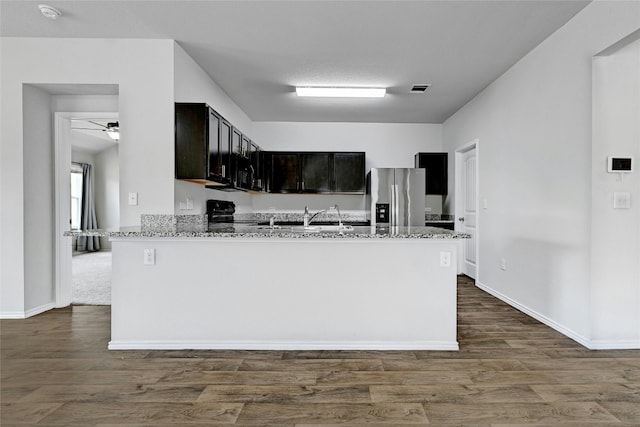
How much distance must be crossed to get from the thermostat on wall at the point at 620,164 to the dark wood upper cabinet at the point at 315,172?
146 inches

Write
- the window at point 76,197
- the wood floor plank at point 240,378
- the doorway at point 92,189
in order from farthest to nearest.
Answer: the window at point 76,197, the doorway at point 92,189, the wood floor plank at point 240,378

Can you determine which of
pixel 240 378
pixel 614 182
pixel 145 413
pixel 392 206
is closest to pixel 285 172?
pixel 392 206

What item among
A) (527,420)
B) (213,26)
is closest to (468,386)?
(527,420)

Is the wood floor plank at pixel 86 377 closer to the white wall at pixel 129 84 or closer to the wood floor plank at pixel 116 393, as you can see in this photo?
the wood floor plank at pixel 116 393

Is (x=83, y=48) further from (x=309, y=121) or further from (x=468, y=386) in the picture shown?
(x=468, y=386)

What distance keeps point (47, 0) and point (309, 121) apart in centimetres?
410

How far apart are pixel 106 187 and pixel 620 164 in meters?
10.0

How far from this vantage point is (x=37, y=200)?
3.56 meters

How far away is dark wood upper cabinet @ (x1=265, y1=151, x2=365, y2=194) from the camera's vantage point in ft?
19.9

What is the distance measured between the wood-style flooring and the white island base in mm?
141

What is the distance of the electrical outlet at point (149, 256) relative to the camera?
272cm

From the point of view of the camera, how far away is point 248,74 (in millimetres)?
Result: 4094

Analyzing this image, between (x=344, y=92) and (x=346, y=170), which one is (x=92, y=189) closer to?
(x=346, y=170)

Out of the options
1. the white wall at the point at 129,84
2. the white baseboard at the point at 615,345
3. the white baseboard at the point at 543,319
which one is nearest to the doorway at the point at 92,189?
the white wall at the point at 129,84
